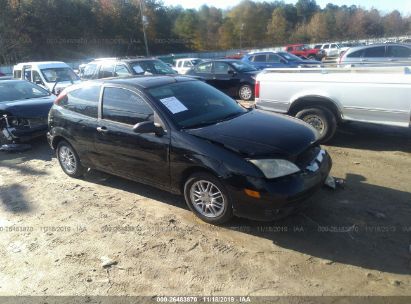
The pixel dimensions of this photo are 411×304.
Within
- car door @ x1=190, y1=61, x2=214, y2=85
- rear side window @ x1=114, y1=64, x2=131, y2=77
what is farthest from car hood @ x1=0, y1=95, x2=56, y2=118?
car door @ x1=190, y1=61, x2=214, y2=85

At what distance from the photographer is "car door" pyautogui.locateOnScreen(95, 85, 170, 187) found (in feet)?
14.5

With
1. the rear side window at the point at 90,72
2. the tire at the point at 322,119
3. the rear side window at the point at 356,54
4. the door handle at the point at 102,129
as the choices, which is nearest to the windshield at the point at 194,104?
the door handle at the point at 102,129

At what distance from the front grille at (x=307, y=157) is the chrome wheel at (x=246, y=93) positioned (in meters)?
8.19

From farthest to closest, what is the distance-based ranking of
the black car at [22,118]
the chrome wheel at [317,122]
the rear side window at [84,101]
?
the black car at [22,118], the chrome wheel at [317,122], the rear side window at [84,101]

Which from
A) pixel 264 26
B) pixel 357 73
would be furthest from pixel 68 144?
pixel 264 26

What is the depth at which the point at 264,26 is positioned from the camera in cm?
6931

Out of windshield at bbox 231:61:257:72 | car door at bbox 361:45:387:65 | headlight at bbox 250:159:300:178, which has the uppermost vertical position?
car door at bbox 361:45:387:65

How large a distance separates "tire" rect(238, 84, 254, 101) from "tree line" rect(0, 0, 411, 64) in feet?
101

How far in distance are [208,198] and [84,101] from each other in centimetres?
262

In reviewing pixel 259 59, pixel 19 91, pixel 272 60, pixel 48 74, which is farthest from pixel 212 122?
pixel 259 59

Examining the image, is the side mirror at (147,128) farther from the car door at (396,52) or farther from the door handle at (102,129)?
the car door at (396,52)

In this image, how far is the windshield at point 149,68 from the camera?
35.3ft

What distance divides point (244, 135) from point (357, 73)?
3373 millimetres

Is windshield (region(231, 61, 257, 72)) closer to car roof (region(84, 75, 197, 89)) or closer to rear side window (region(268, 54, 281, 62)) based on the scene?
rear side window (region(268, 54, 281, 62))
